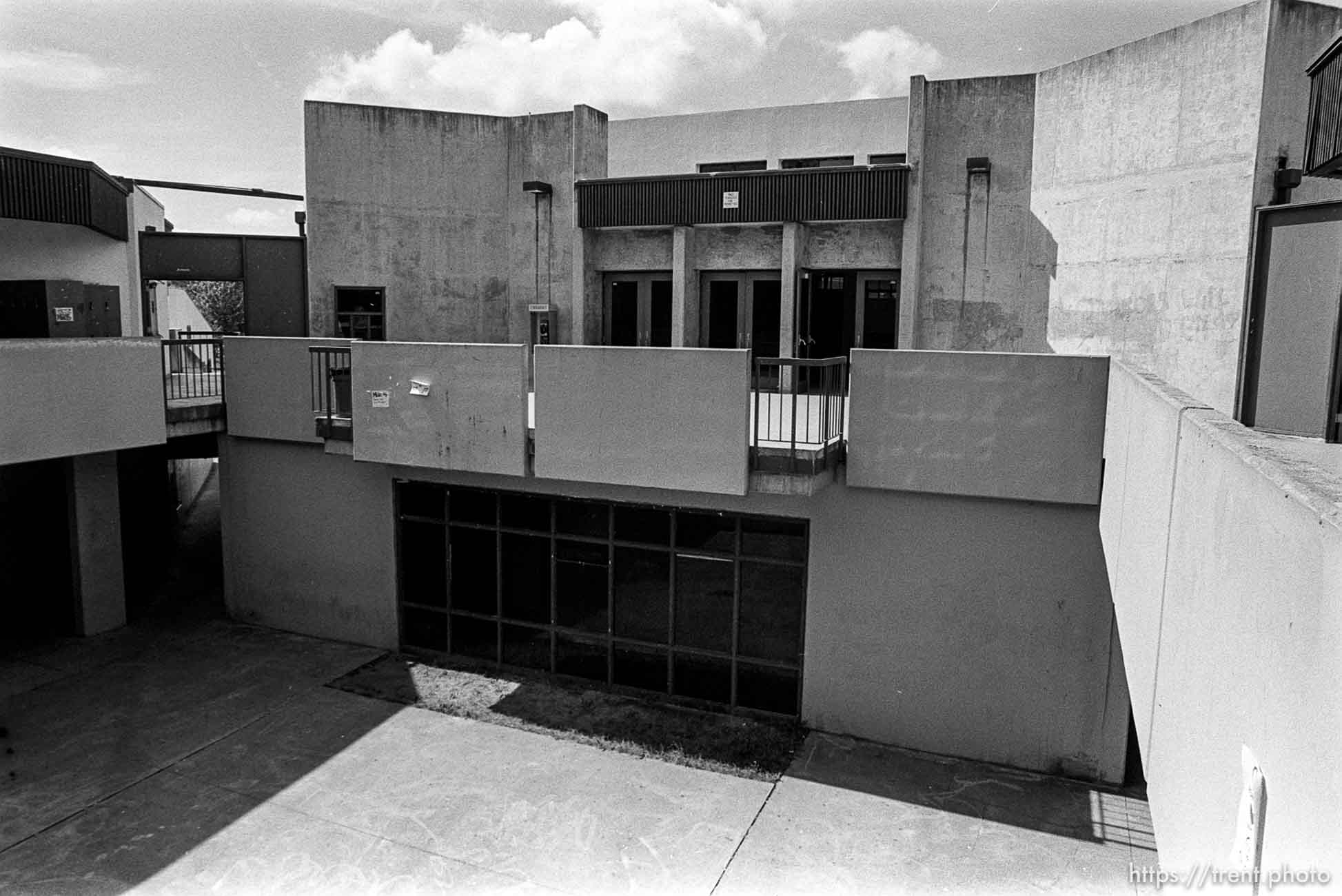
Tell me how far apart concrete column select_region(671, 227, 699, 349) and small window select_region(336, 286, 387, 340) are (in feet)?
20.4

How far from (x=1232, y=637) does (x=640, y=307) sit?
596 inches

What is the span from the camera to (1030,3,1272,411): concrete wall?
11125mm

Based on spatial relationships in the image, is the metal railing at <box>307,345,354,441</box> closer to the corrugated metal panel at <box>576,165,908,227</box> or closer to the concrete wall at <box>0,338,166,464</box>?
the concrete wall at <box>0,338,166,464</box>

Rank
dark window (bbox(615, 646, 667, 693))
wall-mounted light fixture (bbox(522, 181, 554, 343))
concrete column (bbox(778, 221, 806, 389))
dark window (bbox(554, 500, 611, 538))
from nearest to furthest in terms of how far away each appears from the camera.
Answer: dark window (bbox(615, 646, 667, 693)) < dark window (bbox(554, 500, 611, 538)) < concrete column (bbox(778, 221, 806, 389)) < wall-mounted light fixture (bbox(522, 181, 554, 343))

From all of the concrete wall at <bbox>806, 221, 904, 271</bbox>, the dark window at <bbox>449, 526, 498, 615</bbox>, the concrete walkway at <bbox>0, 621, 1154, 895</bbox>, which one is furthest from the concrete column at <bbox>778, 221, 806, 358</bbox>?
the concrete walkway at <bbox>0, 621, 1154, 895</bbox>

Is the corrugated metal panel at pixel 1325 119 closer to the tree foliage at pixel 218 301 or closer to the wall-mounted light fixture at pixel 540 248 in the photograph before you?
the wall-mounted light fixture at pixel 540 248

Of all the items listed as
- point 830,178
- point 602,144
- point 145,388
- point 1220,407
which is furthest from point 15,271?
point 1220,407

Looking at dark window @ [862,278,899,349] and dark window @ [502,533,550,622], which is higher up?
dark window @ [862,278,899,349]

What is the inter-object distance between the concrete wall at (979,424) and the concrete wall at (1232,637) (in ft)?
14.5

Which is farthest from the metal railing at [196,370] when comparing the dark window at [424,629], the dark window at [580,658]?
the dark window at [580,658]

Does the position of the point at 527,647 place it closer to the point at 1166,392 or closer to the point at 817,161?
the point at 1166,392

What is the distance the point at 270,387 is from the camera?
584 inches

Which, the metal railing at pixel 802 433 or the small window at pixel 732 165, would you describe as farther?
the small window at pixel 732 165

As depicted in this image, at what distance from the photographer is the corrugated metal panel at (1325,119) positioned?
814cm
